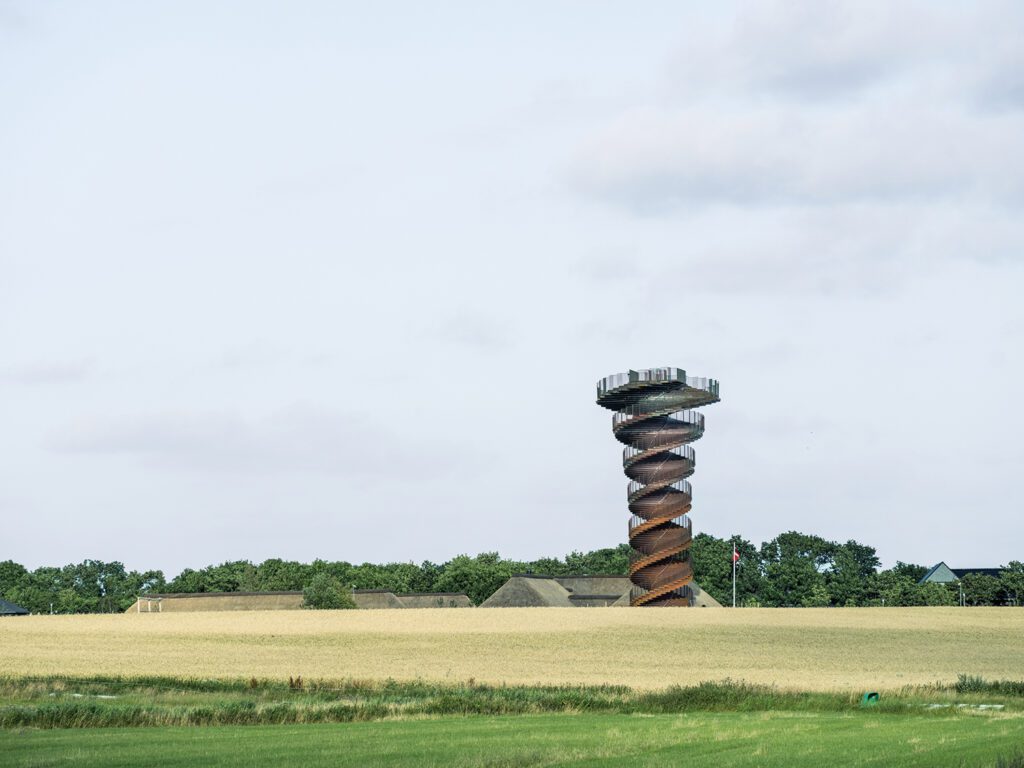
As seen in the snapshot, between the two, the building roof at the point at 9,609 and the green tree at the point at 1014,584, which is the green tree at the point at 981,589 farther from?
the building roof at the point at 9,609

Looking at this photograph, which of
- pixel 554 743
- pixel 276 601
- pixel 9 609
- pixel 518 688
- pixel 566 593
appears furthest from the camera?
pixel 9 609

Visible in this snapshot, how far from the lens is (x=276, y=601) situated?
125 meters

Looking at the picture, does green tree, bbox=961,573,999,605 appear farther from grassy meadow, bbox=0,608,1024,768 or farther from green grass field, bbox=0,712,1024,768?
green grass field, bbox=0,712,1024,768

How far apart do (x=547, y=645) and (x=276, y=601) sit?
56834mm

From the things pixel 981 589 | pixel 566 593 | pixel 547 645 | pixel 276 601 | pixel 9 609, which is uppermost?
pixel 566 593

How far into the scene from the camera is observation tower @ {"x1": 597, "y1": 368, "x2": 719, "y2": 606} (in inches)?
3831

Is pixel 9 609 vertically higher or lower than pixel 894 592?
lower

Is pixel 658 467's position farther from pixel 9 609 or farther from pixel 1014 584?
pixel 9 609

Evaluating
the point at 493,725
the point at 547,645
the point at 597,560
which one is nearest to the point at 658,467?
the point at 547,645

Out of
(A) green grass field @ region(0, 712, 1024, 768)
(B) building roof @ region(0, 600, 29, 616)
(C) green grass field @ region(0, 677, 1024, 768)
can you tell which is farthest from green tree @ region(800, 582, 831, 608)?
(A) green grass field @ region(0, 712, 1024, 768)

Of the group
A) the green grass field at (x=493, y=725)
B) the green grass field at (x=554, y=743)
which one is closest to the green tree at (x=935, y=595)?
the green grass field at (x=493, y=725)

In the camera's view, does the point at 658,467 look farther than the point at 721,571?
No

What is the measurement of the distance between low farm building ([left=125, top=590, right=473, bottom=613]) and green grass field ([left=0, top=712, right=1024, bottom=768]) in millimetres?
87582

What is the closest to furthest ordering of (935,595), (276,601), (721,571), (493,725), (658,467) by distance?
(493,725) < (658,467) < (276,601) < (935,595) < (721,571)
